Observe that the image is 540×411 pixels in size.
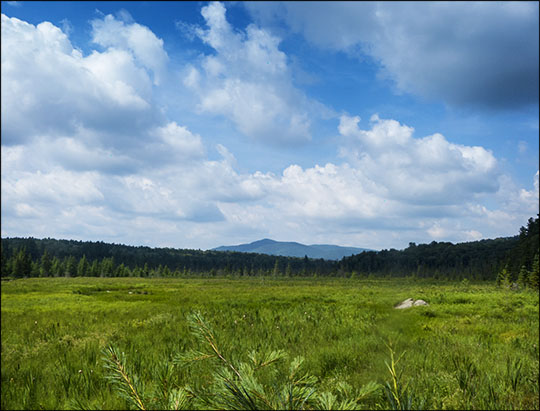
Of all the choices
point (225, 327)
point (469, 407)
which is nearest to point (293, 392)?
point (469, 407)

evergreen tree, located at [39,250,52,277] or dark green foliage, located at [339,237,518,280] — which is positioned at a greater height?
dark green foliage, located at [339,237,518,280]

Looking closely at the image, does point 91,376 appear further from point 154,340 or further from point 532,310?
point 532,310

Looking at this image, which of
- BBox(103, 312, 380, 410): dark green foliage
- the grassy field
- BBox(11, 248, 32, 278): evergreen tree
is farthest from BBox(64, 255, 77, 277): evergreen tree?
BBox(103, 312, 380, 410): dark green foliage

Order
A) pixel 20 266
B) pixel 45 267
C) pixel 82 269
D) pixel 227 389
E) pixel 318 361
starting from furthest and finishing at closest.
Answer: pixel 82 269
pixel 45 267
pixel 20 266
pixel 318 361
pixel 227 389

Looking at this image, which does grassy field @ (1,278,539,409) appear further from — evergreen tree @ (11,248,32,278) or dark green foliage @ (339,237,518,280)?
evergreen tree @ (11,248,32,278)

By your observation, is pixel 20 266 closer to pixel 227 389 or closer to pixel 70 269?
pixel 70 269

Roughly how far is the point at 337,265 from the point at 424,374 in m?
172

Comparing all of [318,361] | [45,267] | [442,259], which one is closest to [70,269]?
[45,267]

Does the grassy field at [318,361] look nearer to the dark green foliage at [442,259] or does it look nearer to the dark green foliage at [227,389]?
the dark green foliage at [227,389]

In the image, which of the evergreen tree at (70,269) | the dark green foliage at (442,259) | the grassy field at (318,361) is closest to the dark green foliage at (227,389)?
the grassy field at (318,361)

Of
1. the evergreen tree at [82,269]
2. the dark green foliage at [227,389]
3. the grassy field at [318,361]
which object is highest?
the dark green foliage at [227,389]

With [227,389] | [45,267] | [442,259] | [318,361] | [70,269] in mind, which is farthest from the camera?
[442,259]

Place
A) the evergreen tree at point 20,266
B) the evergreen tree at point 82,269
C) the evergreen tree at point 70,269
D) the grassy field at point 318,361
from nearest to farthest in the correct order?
the grassy field at point 318,361 < the evergreen tree at point 20,266 < the evergreen tree at point 70,269 < the evergreen tree at point 82,269

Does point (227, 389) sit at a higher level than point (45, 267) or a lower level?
higher
